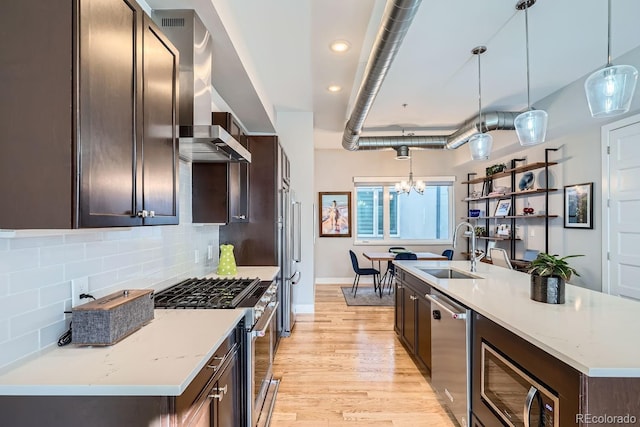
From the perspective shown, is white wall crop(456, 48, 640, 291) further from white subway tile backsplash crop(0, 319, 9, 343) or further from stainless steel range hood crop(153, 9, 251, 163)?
white subway tile backsplash crop(0, 319, 9, 343)

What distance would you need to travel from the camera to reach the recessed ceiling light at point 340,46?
2.97m

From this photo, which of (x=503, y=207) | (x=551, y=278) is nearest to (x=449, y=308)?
(x=551, y=278)

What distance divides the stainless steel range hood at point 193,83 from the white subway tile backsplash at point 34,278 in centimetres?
84

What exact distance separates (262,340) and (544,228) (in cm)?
442

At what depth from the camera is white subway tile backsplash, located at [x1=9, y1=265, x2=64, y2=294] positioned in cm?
109

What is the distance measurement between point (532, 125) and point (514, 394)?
180 cm

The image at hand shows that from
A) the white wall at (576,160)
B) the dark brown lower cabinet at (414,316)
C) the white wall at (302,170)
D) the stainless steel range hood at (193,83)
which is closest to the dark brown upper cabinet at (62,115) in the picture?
the stainless steel range hood at (193,83)

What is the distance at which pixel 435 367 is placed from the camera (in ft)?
8.13

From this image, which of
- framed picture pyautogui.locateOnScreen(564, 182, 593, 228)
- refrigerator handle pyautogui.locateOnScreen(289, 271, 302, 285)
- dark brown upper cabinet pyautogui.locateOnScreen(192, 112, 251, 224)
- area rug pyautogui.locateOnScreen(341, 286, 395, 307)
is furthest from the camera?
area rug pyautogui.locateOnScreen(341, 286, 395, 307)

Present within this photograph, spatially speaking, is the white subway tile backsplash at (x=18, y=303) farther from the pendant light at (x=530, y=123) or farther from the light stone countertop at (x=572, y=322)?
the pendant light at (x=530, y=123)

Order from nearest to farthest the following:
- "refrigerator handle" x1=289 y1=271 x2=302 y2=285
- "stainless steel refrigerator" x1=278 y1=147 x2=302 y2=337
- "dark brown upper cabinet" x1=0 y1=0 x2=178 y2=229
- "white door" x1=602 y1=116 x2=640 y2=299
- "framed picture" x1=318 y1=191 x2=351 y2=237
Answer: "dark brown upper cabinet" x1=0 y1=0 x2=178 y2=229, "white door" x1=602 y1=116 x2=640 y2=299, "stainless steel refrigerator" x1=278 y1=147 x2=302 y2=337, "refrigerator handle" x1=289 y1=271 x2=302 y2=285, "framed picture" x1=318 y1=191 x2=351 y2=237

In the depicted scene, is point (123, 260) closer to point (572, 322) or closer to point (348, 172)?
point (572, 322)

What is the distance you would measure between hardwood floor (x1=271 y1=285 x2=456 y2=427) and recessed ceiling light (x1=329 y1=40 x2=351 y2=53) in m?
3.05

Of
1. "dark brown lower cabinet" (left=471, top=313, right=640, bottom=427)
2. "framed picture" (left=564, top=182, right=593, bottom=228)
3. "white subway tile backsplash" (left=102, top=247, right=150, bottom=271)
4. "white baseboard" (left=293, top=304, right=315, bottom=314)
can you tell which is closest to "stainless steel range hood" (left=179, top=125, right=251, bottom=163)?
"white subway tile backsplash" (left=102, top=247, right=150, bottom=271)
